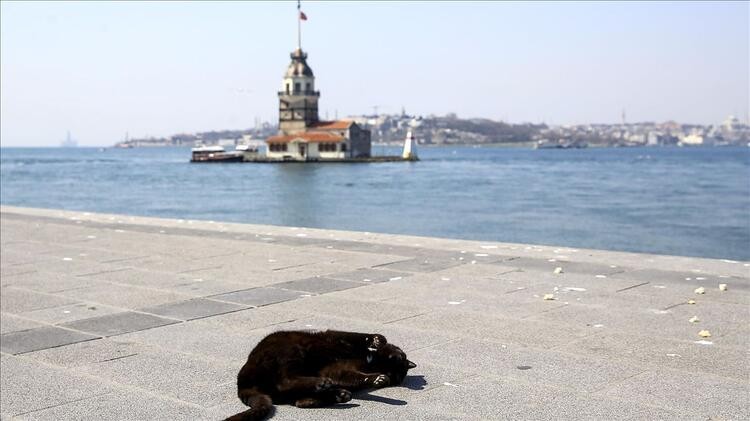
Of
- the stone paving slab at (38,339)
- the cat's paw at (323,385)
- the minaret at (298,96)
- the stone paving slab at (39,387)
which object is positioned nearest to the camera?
the cat's paw at (323,385)

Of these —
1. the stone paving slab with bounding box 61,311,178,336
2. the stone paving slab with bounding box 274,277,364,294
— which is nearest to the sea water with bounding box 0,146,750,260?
the stone paving slab with bounding box 274,277,364,294

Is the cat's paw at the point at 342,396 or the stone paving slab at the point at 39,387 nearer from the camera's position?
the cat's paw at the point at 342,396

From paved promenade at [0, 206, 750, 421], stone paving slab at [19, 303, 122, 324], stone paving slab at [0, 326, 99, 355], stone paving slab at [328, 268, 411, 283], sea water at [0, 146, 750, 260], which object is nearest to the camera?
paved promenade at [0, 206, 750, 421]

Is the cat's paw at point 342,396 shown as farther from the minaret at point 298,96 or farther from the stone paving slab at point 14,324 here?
the minaret at point 298,96

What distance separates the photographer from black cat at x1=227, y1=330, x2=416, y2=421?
21.8 feet

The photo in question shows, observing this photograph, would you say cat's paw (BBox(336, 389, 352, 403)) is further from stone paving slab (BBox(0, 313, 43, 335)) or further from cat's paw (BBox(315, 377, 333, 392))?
stone paving slab (BBox(0, 313, 43, 335))

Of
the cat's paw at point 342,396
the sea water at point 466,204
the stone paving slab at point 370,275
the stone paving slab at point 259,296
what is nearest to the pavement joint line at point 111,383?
the cat's paw at point 342,396

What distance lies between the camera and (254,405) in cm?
653

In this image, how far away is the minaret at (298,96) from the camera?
149m

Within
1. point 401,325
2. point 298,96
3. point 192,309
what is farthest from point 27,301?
point 298,96

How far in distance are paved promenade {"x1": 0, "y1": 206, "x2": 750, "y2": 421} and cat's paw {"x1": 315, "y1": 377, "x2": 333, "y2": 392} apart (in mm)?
171

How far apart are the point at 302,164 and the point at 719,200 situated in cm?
8597

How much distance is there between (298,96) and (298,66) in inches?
209

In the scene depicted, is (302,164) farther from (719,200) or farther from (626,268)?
(626,268)
